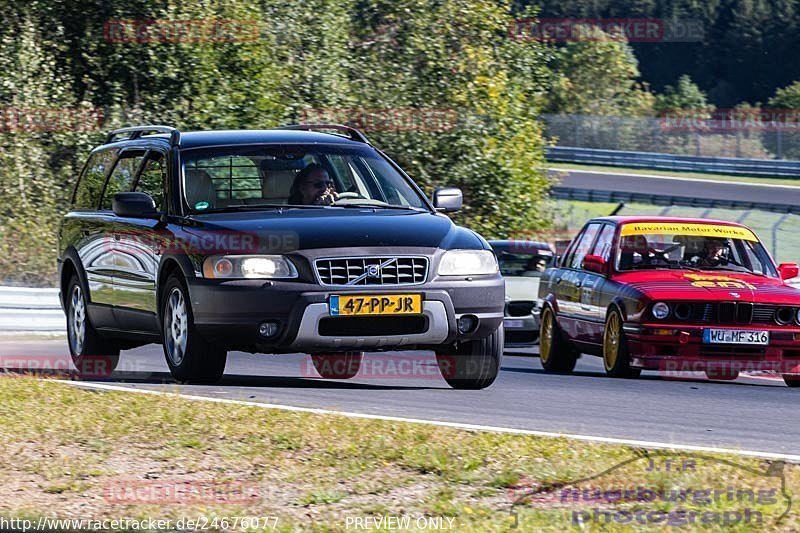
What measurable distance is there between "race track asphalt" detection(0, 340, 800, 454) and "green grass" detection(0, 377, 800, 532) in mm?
826

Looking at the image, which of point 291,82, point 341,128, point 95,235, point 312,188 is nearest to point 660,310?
point 341,128

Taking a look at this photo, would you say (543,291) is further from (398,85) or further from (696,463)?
(398,85)

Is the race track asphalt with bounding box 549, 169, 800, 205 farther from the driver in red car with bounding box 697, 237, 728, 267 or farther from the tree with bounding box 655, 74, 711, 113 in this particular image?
the tree with bounding box 655, 74, 711, 113

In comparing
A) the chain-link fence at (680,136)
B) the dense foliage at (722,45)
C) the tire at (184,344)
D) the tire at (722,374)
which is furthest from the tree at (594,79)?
the tire at (184,344)

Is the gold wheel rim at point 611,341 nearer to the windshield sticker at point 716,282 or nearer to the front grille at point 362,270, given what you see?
the windshield sticker at point 716,282

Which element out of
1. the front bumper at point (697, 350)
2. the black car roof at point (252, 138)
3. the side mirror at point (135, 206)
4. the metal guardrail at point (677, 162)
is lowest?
the metal guardrail at point (677, 162)

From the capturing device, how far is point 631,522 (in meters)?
5.58

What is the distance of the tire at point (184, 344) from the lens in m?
9.14

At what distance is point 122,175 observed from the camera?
10.9 metres

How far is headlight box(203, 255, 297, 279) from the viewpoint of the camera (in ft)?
28.8

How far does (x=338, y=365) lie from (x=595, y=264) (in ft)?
9.54

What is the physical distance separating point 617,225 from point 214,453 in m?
7.13

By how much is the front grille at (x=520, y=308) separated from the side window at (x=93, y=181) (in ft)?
23.3

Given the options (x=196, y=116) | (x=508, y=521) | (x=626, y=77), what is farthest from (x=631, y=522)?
(x=626, y=77)
